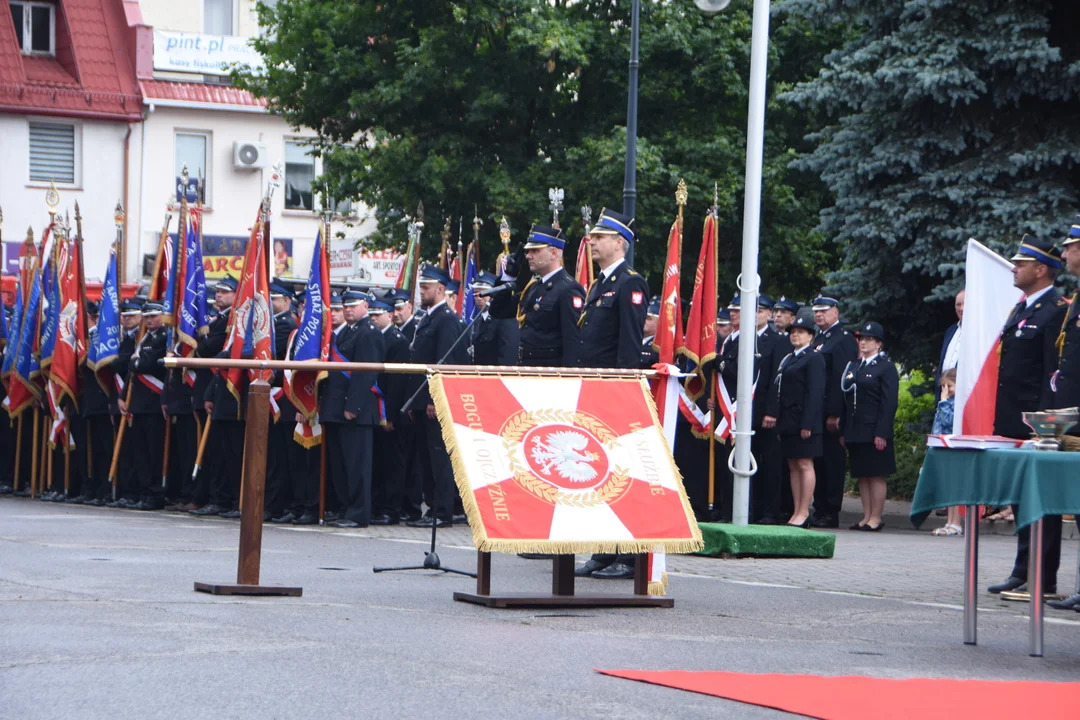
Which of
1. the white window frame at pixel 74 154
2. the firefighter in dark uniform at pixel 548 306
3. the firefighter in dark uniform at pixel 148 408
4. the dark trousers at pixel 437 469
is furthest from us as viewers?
the white window frame at pixel 74 154

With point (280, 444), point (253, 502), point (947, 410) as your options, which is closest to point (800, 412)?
point (947, 410)

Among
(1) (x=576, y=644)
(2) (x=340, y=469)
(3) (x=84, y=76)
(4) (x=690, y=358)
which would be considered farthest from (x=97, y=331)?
(3) (x=84, y=76)

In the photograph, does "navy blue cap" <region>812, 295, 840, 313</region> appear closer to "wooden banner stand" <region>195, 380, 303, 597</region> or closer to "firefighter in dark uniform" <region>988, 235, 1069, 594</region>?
"firefighter in dark uniform" <region>988, 235, 1069, 594</region>

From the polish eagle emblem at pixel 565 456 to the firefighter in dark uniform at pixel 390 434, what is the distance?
7.38m

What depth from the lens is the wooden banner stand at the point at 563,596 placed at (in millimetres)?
9055

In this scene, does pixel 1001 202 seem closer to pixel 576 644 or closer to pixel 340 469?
pixel 340 469

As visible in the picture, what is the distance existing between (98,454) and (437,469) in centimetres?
786

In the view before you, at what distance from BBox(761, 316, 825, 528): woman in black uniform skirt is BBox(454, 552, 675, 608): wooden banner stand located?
7.06m

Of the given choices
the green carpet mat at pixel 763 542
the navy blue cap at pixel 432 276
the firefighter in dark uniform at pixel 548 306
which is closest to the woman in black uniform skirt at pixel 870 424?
the green carpet mat at pixel 763 542

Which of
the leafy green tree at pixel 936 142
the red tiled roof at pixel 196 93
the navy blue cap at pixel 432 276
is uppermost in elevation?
the red tiled roof at pixel 196 93

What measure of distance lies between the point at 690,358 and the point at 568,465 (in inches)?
296

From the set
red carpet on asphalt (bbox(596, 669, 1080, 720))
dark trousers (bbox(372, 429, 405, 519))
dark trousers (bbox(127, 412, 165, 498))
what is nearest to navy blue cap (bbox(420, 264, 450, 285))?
dark trousers (bbox(372, 429, 405, 519))

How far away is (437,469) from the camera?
13414mm

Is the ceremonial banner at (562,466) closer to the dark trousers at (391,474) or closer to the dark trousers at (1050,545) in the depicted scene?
the dark trousers at (1050,545)
